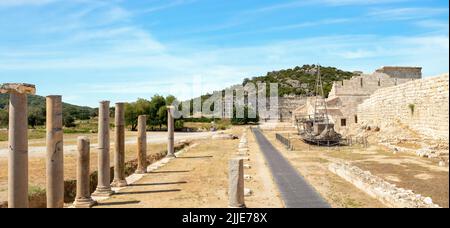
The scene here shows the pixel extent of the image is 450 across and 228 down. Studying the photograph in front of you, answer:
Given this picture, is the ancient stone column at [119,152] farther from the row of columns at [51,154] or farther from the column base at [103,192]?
the column base at [103,192]

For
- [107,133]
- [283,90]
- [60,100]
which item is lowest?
[107,133]

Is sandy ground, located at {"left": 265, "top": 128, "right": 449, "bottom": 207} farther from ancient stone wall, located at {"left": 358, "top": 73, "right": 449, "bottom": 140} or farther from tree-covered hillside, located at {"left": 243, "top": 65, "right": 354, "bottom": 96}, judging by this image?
tree-covered hillside, located at {"left": 243, "top": 65, "right": 354, "bottom": 96}

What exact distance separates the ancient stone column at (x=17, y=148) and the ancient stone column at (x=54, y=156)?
3.74 feet

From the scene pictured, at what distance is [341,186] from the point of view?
13312 millimetres

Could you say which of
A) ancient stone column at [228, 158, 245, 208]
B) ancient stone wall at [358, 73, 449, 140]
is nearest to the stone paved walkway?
ancient stone column at [228, 158, 245, 208]

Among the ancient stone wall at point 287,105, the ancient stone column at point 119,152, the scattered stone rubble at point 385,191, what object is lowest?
the scattered stone rubble at point 385,191

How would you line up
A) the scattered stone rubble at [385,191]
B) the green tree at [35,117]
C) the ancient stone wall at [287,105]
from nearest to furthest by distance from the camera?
the scattered stone rubble at [385,191] → the green tree at [35,117] → the ancient stone wall at [287,105]

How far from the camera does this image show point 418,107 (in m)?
26.4

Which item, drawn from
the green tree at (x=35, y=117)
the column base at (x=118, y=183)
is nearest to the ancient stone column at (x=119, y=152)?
the column base at (x=118, y=183)

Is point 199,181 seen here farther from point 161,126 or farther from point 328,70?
point 328,70

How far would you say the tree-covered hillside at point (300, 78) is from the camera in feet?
389
